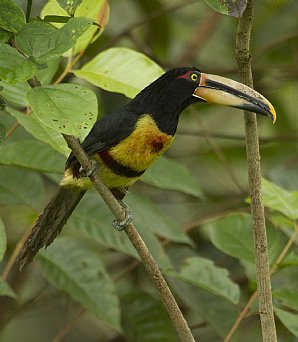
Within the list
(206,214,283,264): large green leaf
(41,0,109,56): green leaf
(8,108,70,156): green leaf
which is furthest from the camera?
(206,214,283,264): large green leaf

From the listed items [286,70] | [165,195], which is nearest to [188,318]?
[165,195]

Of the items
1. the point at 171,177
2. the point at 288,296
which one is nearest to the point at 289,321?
the point at 288,296

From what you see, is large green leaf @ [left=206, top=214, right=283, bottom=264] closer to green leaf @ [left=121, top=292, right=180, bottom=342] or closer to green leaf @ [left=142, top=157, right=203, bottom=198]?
green leaf @ [left=142, top=157, right=203, bottom=198]

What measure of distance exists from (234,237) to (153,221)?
0.40m

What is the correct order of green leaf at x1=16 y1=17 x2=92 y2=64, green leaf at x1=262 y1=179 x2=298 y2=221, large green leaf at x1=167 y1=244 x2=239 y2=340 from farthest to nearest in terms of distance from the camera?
large green leaf at x1=167 y1=244 x2=239 y2=340 < green leaf at x1=262 y1=179 x2=298 y2=221 < green leaf at x1=16 y1=17 x2=92 y2=64

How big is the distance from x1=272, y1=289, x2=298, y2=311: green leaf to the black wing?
0.57 metres

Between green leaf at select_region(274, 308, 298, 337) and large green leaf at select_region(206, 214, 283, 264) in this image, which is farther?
large green leaf at select_region(206, 214, 283, 264)

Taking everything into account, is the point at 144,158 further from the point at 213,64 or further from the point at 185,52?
the point at 213,64

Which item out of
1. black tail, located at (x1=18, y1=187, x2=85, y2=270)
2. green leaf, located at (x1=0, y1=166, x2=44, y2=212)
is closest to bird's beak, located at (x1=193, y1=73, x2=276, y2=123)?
black tail, located at (x1=18, y1=187, x2=85, y2=270)

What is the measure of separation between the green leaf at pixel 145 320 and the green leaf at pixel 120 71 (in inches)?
41.6

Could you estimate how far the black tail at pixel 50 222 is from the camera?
7.13ft

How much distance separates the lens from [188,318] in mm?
3273

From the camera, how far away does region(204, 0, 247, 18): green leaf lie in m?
1.42

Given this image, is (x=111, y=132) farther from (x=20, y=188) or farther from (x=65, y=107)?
(x=65, y=107)
